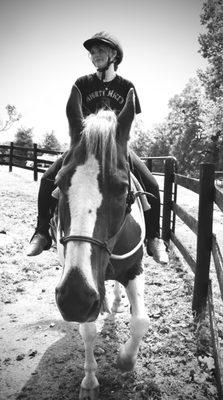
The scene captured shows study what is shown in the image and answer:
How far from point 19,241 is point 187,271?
154 inches

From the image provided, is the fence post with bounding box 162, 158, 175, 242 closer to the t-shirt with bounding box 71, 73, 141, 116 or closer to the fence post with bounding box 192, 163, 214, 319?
the fence post with bounding box 192, 163, 214, 319

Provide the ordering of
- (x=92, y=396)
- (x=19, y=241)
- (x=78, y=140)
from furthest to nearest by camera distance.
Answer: (x=19, y=241) < (x=92, y=396) < (x=78, y=140)

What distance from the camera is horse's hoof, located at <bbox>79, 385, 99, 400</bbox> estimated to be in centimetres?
281

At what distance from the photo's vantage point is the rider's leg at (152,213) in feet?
11.2

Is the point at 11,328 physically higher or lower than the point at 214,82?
lower

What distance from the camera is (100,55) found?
3.50 metres

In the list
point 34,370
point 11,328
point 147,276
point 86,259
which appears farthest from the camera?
point 147,276

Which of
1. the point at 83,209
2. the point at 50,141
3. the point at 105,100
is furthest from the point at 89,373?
the point at 50,141

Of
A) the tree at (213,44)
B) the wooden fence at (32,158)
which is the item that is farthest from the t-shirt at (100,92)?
the tree at (213,44)

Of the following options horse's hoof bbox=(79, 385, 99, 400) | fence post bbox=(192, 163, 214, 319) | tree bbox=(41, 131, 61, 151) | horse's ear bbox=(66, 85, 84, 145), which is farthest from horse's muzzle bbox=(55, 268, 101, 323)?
tree bbox=(41, 131, 61, 151)

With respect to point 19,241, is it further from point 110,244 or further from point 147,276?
point 110,244

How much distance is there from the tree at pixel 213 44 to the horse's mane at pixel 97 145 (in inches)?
984

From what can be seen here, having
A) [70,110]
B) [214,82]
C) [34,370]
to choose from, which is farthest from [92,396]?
[214,82]

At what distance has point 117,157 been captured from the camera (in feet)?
7.34
